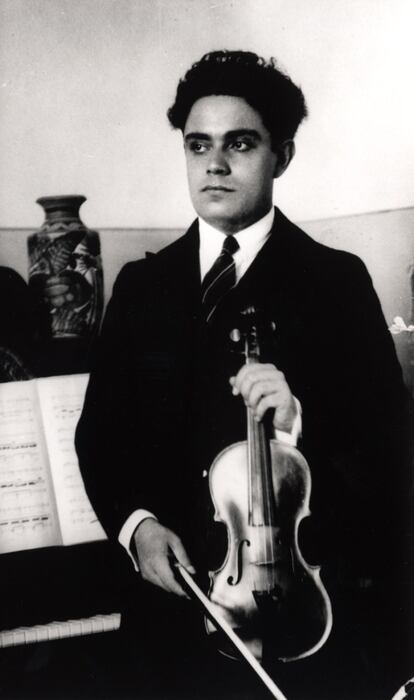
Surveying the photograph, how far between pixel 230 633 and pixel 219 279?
701 millimetres

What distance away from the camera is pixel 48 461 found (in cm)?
159

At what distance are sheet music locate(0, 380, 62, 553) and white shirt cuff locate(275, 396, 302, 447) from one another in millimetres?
481

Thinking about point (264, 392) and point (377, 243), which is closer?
point (264, 392)

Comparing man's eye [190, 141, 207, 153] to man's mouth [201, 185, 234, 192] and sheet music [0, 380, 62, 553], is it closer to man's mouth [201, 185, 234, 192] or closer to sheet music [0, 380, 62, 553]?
man's mouth [201, 185, 234, 192]

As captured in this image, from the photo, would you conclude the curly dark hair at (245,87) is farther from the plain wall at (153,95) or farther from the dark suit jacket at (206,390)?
the dark suit jacket at (206,390)

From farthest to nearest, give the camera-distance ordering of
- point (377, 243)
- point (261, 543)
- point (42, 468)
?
point (377, 243) < point (42, 468) < point (261, 543)

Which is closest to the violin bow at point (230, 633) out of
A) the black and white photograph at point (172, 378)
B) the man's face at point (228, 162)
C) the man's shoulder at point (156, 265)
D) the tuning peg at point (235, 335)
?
the black and white photograph at point (172, 378)

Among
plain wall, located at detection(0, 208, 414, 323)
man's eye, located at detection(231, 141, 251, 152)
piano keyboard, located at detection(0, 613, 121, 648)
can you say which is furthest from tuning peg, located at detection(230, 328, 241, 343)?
piano keyboard, located at detection(0, 613, 121, 648)

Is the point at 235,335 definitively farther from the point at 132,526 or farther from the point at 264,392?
the point at 132,526

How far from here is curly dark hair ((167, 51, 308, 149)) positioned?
1.57m

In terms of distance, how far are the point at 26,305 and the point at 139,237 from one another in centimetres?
27

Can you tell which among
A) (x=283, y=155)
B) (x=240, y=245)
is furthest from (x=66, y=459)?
(x=283, y=155)

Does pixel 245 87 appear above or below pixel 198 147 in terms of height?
above

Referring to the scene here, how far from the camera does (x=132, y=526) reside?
157 cm
